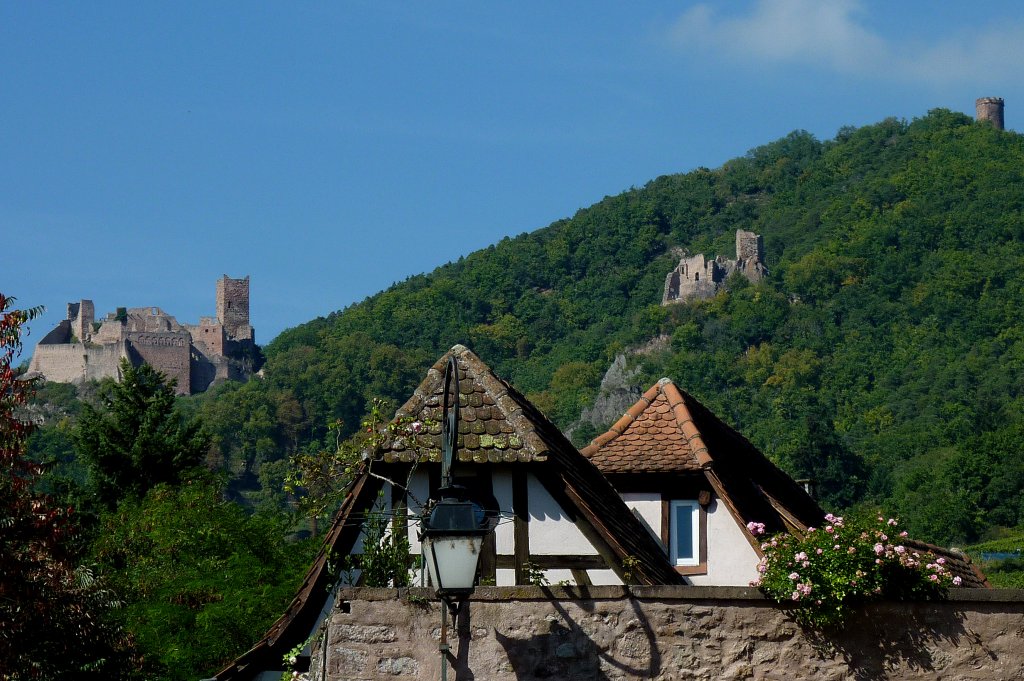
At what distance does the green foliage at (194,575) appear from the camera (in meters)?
22.9

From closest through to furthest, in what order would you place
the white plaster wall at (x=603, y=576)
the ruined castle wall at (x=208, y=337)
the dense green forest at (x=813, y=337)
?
the white plaster wall at (x=603, y=576) < the dense green forest at (x=813, y=337) < the ruined castle wall at (x=208, y=337)

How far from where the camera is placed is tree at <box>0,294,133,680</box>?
45.8ft

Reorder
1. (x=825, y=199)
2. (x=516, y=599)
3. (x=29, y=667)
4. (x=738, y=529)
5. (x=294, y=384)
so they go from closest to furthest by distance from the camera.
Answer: (x=516, y=599) < (x=29, y=667) < (x=738, y=529) < (x=294, y=384) < (x=825, y=199)

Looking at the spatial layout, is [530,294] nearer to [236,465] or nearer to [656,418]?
[236,465]

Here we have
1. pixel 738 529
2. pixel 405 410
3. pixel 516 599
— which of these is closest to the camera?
pixel 516 599

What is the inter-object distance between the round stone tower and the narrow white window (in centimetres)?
18021

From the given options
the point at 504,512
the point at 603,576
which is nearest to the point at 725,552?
the point at 603,576

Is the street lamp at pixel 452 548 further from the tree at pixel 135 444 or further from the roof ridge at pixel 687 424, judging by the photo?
the tree at pixel 135 444

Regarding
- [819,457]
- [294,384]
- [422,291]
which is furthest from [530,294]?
[819,457]

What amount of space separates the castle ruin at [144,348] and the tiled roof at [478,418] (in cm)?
15642

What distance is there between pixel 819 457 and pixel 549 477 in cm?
9697

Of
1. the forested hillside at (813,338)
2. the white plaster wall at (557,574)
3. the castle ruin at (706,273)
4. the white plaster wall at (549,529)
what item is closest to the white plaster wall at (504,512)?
the white plaster wall at (549,529)

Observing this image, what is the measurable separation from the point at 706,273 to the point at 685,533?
538 ft

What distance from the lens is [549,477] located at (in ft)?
39.5
